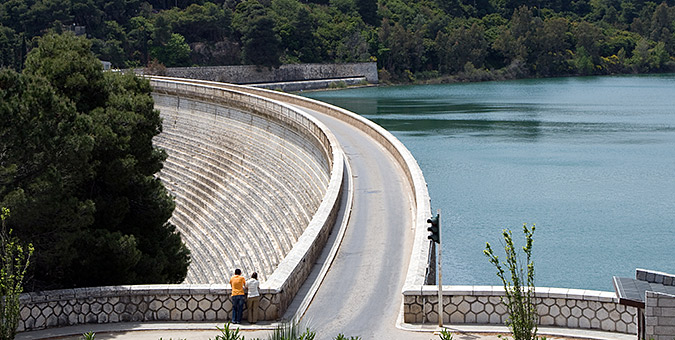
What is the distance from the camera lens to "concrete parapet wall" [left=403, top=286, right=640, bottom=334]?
15.7 meters

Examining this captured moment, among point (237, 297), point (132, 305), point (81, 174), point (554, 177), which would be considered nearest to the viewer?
point (237, 297)

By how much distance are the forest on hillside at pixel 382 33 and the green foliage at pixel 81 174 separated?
7864cm

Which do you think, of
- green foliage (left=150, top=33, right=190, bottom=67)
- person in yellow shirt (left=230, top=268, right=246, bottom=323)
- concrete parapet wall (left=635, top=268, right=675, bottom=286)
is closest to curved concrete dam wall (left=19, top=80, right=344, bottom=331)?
person in yellow shirt (left=230, top=268, right=246, bottom=323)

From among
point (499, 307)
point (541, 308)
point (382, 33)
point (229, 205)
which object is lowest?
point (229, 205)

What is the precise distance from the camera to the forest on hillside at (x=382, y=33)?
397 feet

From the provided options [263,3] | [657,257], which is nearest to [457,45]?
[263,3]

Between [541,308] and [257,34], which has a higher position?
[257,34]

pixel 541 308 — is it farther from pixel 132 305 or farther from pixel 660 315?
pixel 132 305

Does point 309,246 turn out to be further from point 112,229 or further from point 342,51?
point 342,51

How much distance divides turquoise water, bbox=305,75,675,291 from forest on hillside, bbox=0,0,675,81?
36.0m

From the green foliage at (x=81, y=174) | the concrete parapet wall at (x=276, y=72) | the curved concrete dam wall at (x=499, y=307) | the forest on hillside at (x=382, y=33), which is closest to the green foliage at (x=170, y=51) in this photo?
the forest on hillside at (x=382, y=33)

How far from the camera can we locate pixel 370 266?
21.8m

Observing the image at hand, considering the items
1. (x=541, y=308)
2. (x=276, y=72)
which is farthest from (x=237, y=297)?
(x=276, y=72)

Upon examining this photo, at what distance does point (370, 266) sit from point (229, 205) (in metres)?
19.5
